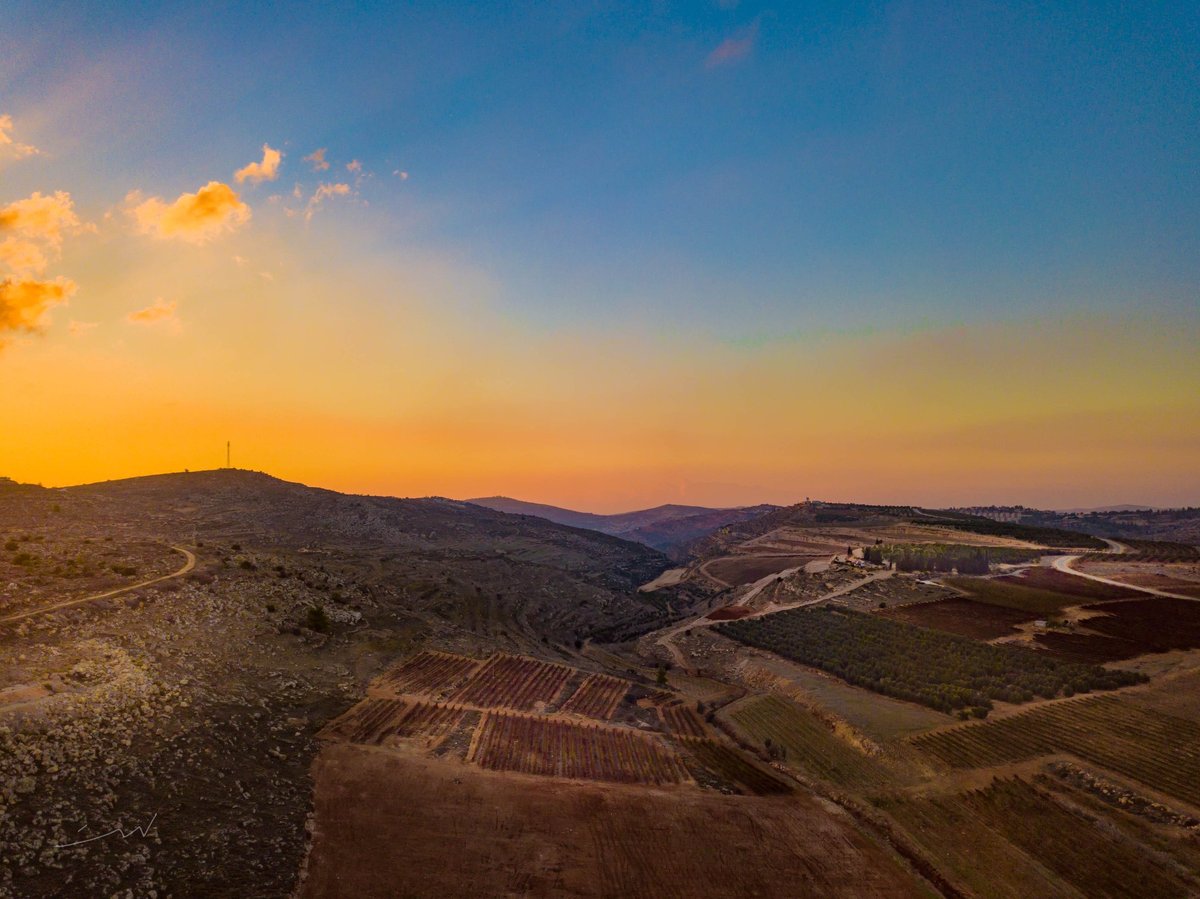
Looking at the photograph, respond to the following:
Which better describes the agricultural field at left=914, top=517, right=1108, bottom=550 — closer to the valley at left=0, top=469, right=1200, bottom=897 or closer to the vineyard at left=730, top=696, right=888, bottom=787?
the valley at left=0, top=469, right=1200, bottom=897

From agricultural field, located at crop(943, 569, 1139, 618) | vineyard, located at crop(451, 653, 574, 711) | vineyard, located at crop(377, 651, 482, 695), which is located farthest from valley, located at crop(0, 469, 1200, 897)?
agricultural field, located at crop(943, 569, 1139, 618)

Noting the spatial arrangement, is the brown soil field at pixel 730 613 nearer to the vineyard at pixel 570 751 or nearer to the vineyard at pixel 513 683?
the vineyard at pixel 513 683

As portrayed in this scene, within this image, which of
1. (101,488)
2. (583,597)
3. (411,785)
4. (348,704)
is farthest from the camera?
(101,488)

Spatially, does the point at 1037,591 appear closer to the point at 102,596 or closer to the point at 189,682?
the point at 189,682

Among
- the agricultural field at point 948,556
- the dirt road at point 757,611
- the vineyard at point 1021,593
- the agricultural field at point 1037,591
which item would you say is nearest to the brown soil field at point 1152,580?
the agricultural field at point 1037,591

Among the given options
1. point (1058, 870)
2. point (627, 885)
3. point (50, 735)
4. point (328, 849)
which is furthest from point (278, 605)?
point (1058, 870)

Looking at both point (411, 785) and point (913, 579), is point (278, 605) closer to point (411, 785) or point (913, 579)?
point (411, 785)

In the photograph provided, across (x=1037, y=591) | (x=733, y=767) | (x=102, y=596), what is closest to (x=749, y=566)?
(x=1037, y=591)
